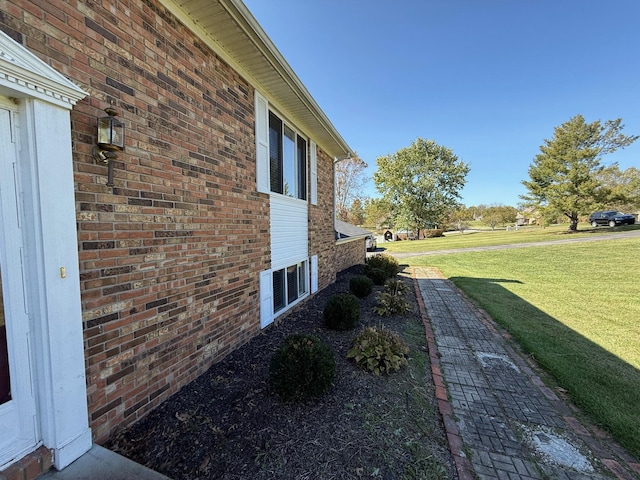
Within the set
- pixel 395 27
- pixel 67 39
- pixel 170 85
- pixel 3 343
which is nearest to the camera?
pixel 3 343

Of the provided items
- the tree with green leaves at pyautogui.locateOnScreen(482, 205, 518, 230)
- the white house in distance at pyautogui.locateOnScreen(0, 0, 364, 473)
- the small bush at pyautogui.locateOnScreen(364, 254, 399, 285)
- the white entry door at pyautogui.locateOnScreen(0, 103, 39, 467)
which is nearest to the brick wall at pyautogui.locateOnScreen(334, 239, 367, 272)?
the small bush at pyautogui.locateOnScreen(364, 254, 399, 285)

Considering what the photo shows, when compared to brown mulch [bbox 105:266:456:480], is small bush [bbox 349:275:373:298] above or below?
above

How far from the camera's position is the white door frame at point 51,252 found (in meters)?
1.64

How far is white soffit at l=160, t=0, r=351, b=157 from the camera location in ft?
9.33

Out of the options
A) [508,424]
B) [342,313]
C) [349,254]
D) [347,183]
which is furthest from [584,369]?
[347,183]

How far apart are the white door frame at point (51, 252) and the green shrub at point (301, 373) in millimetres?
1538

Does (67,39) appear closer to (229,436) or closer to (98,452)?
(98,452)

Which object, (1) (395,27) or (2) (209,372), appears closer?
(2) (209,372)

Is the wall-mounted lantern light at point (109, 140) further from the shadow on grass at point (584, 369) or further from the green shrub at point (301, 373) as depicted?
the shadow on grass at point (584, 369)

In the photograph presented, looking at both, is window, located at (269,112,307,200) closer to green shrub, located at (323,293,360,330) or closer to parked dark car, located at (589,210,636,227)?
green shrub, located at (323,293,360,330)

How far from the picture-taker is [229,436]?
224cm

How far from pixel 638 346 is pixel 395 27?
10.6m

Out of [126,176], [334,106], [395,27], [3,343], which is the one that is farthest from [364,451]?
[334,106]

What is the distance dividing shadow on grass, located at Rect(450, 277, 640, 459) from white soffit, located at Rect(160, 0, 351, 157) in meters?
5.88
